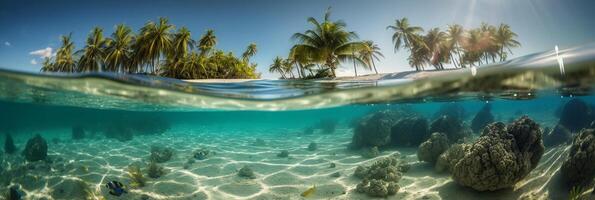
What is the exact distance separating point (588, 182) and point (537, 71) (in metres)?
3.21

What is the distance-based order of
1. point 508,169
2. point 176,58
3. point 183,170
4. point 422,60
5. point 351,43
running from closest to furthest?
point 508,169
point 183,170
point 351,43
point 176,58
point 422,60

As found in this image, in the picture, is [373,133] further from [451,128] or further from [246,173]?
[246,173]

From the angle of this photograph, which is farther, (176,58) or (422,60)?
(422,60)

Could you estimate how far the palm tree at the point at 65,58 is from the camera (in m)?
59.0

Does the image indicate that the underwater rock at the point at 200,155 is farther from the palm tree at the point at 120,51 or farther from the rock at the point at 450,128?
the palm tree at the point at 120,51

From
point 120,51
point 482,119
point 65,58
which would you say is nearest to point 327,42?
point 482,119

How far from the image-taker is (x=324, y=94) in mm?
12570

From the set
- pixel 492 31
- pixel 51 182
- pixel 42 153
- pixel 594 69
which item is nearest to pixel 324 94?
pixel 594 69

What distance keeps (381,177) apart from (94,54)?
53.0 m

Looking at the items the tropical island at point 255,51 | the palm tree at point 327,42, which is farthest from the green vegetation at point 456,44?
the palm tree at point 327,42

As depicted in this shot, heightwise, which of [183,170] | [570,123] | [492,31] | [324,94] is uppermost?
[492,31]

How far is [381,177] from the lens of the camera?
37.8 ft

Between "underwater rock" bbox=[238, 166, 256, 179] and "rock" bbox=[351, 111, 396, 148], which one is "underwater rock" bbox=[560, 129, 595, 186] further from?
"underwater rock" bbox=[238, 166, 256, 179]

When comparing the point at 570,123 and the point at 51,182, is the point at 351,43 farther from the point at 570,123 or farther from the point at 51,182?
the point at 51,182
